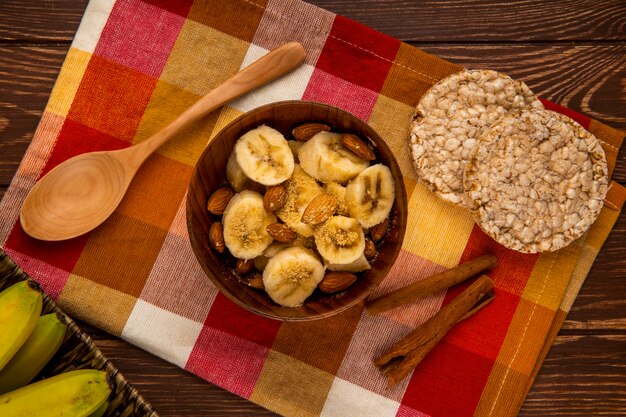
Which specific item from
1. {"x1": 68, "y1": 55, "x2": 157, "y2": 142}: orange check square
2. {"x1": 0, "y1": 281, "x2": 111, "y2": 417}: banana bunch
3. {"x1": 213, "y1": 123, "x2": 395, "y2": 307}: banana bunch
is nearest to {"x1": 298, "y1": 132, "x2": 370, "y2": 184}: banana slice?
{"x1": 213, "y1": 123, "x2": 395, "y2": 307}: banana bunch

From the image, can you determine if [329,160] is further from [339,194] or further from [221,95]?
[221,95]

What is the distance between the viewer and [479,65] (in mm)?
1432

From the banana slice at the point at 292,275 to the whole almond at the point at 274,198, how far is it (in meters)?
0.09

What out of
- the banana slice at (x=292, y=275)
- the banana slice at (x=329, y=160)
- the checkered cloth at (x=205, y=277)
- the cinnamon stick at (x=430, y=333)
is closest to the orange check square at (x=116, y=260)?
the checkered cloth at (x=205, y=277)

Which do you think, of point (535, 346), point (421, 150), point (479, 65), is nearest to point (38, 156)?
point (421, 150)

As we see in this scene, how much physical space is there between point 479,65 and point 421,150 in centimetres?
27

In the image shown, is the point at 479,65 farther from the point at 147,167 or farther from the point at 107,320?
the point at 107,320

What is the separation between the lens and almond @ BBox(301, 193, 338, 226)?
1.17 metres

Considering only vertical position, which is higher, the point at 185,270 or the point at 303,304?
the point at 303,304

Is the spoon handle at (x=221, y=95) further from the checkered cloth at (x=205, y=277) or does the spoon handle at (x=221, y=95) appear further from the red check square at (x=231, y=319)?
the red check square at (x=231, y=319)

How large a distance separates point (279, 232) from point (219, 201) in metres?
0.14

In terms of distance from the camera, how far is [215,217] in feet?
4.13

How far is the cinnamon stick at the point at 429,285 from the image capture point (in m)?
1.36

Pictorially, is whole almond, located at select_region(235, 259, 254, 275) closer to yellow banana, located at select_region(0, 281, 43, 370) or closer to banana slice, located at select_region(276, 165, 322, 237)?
banana slice, located at select_region(276, 165, 322, 237)
